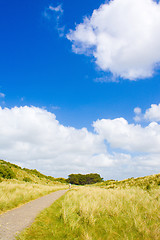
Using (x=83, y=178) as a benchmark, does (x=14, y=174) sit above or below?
above

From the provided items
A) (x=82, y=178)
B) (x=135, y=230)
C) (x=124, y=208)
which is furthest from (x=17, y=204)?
(x=82, y=178)

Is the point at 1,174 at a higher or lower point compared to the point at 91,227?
higher

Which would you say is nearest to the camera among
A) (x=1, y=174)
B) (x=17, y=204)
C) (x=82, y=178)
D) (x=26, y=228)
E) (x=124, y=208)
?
(x=26, y=228)

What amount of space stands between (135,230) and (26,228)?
4112 mm

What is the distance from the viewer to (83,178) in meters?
101

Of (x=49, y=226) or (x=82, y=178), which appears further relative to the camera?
(x=82, y=178)

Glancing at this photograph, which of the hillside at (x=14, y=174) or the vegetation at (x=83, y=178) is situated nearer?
the hillside at (x=14, y=174)

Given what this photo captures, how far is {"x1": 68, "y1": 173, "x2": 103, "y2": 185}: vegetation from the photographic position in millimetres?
97963

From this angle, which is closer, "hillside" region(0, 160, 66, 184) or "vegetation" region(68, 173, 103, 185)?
"hillside" region(0, 160, 66, 184)

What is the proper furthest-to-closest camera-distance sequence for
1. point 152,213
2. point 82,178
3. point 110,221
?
point 82,178
point 152,213
point 110,221

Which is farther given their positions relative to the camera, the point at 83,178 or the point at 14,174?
the point at 83,178

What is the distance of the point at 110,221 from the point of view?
7035mm

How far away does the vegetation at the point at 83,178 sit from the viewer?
98.0 meters

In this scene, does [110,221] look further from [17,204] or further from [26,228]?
[17,204]
